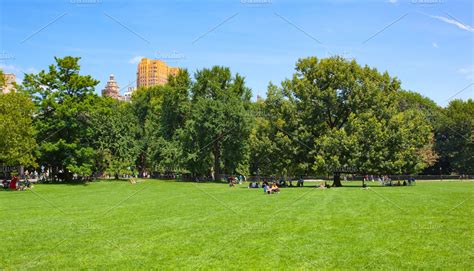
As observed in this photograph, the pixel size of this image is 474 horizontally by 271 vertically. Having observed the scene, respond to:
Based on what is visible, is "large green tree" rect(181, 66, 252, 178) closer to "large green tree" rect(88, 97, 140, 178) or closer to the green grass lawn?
"large green tree" rect(88, 97, 140, 178)

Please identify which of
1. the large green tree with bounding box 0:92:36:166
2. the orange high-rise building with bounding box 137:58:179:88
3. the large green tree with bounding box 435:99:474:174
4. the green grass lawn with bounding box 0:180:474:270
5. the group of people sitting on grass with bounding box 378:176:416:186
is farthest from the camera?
the orange high-rise building with bounding box 137:58:179:88

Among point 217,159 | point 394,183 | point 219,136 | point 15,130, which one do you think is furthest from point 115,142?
point 394,183

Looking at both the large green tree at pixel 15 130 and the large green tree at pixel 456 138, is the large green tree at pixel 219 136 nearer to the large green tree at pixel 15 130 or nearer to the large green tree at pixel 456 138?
the large green tree at pixel 15 130

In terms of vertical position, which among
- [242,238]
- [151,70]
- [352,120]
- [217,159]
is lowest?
[242,238]

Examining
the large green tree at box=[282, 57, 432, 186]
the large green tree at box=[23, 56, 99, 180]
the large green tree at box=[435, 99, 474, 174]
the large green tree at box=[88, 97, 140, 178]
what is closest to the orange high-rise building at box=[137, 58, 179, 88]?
the large green tree at box=[88, 97, 140, 178]

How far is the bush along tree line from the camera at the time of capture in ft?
139

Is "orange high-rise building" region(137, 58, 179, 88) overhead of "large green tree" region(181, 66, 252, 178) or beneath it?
overhead

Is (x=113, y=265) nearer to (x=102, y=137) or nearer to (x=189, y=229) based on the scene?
(x=189, y=229)

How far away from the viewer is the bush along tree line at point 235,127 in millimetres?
42500

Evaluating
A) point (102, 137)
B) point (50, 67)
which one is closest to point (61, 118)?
point (50, 67)

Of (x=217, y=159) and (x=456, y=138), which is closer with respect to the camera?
(x=217, y=159)

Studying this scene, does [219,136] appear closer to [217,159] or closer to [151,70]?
[217,159]

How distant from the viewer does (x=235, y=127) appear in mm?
60844

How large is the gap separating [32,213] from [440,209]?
66.2 ft
